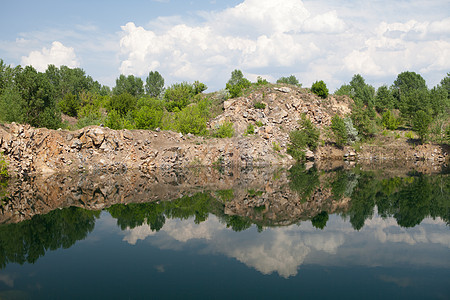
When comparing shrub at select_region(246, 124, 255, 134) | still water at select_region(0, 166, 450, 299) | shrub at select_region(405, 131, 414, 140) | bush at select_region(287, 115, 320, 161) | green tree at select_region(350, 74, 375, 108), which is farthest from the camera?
green tree at select_region(350, 74, 375, 108)

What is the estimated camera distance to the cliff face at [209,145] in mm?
49438

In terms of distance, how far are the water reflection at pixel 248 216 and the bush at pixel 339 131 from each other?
33.2m

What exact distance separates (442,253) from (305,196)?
15.2m

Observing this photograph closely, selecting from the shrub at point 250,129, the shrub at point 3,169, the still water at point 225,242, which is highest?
the shrub at point 250,129

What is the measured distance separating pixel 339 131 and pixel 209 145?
33.5m

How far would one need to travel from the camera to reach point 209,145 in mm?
63156

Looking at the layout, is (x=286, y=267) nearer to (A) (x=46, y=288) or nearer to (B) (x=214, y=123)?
(A) (x=46, y=288)

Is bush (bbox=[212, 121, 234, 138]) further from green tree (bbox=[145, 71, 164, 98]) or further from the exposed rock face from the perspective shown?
green tree (bbox=[145, 71, 164, 98])

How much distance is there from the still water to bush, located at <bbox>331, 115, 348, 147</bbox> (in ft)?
130

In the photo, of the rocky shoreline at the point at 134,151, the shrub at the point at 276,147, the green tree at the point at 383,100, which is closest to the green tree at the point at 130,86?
the rocky shoreline at the point at 134,151

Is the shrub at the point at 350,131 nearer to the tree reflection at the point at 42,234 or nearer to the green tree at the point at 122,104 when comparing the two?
the green tree at the point at 122,104

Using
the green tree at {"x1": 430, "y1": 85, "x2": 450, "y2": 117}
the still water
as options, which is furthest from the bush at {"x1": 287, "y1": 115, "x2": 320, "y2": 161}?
the green tree at {"x1": 430, "y1": 85, "x2": 450, "y2": 117}

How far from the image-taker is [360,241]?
19.1 metres

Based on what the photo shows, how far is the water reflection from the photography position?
17703mm
